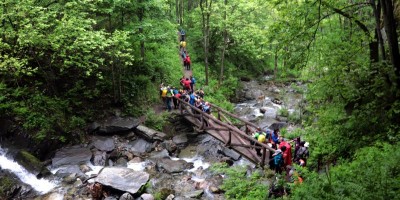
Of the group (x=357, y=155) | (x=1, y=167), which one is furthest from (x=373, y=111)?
(x=1, y=167)

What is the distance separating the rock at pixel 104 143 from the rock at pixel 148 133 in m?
1.62

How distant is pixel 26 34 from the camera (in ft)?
42.5

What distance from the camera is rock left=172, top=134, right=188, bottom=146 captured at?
17891 millimetres

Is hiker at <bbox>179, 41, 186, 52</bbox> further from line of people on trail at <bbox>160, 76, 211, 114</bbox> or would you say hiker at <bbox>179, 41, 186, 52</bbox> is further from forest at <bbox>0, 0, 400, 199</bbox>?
line of people on trail at <bbox>160, 76, 211, 114</bbox>

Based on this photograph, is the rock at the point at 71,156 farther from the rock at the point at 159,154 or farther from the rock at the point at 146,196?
the rock at the point at 146,196

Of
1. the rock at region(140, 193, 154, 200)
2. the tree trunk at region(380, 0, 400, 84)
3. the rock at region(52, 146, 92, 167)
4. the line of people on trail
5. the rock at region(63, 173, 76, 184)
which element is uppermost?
the tree trunk at region(380, 0, 400, 84)

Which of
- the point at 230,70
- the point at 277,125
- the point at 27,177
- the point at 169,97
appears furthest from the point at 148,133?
the point at 230,70

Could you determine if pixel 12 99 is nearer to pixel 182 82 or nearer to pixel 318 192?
pixel 182 82

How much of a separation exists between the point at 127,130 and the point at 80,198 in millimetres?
5989

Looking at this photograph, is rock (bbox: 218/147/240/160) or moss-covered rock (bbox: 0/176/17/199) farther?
rock (bbox: 218/147/240/160)

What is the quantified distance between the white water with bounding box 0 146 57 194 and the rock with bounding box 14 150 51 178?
147mm

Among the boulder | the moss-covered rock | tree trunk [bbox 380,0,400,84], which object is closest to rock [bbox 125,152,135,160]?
the boulder

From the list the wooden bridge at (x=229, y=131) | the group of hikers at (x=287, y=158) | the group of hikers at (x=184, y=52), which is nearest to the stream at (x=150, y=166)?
the wooden bridge at (x=229, y=131)

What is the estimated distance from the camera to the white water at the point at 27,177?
41.8 ft
